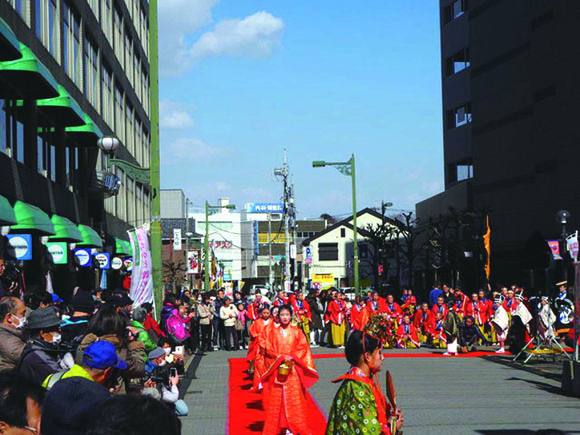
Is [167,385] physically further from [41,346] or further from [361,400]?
[361,400]

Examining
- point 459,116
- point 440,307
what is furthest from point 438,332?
point 459,116

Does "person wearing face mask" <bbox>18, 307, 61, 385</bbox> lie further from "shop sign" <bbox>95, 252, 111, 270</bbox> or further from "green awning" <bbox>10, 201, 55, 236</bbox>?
"shop sign" <bbox>95, 252, 111, 270</bbox>

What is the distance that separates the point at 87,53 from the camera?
110ft

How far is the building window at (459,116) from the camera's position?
59.7 metres

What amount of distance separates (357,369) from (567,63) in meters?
36.4

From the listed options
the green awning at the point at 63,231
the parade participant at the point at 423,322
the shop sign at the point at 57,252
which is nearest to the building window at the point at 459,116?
the parade participant at the point at 423,322

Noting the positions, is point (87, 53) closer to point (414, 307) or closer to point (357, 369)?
point (414, 307)

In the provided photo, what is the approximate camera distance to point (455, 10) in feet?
204

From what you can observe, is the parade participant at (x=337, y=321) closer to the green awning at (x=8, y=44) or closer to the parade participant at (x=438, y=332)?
the parade participant at (x=438, y=332)

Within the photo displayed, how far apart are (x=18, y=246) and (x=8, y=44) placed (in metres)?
4.57

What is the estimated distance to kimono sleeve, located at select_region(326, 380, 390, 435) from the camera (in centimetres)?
634

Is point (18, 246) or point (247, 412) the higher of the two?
point (18, 246)

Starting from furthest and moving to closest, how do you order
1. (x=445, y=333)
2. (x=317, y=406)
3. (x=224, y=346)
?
1. (x=224, y=346)
2. (x=445, y=333)
3. (x=317, y=406)

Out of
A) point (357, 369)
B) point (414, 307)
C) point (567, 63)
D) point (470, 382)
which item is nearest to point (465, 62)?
point (567, 63)
